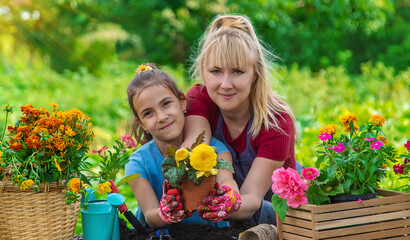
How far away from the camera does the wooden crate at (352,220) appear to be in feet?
5.72

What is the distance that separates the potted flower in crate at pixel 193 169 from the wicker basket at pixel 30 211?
46 cm

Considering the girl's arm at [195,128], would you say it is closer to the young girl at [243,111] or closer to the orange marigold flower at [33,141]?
the young girl at [243,111]

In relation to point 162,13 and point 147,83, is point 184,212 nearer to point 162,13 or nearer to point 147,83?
point 147,83

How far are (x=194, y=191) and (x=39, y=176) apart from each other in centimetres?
60

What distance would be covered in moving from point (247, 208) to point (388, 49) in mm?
10036

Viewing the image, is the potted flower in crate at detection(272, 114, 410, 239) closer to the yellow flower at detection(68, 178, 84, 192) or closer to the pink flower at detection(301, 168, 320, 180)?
the pink flower at detection(301, 168, 320, 180)

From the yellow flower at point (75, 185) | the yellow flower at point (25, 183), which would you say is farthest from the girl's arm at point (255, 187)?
the yellow flower at point (25, 183)

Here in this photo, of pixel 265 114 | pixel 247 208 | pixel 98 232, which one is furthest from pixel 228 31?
pixel 98 232

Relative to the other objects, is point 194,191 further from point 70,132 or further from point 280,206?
point 70,132

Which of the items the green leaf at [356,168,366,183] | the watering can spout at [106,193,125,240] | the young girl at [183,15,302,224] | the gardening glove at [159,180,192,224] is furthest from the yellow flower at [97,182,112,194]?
the green leaf at [356,168,366,183]

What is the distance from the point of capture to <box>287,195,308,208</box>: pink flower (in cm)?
177

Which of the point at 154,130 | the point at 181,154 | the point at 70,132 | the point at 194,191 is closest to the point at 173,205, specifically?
the point at 194,191

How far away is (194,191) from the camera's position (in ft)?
6.03

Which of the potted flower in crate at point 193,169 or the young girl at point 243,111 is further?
the young girl at point 243,111
